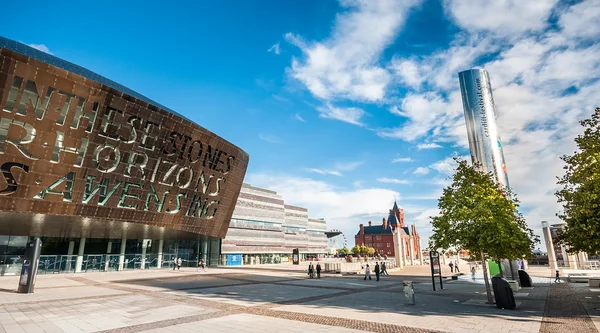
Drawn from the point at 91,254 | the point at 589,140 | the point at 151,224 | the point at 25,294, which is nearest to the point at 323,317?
the point at 589,140

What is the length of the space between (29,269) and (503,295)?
1100 inches

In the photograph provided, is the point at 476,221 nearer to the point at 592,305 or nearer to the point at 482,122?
the point at 592,305

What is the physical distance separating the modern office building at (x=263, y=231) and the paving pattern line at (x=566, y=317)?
59131 mm

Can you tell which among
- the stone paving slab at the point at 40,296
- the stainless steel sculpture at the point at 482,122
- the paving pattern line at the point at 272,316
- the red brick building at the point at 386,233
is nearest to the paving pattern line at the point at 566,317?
the paving pattern line at the point at 272,316

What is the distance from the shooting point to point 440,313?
14195mm

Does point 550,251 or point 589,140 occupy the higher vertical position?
point 589,140

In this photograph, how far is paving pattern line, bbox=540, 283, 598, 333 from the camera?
11172mm

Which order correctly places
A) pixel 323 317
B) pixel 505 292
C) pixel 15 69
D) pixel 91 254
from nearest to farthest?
pixel 323 317, pixel 505 292, pixel 15 69, pixel 91 254

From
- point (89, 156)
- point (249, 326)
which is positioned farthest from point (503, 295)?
point (89, 156)

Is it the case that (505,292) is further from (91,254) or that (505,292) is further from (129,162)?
(91,254)

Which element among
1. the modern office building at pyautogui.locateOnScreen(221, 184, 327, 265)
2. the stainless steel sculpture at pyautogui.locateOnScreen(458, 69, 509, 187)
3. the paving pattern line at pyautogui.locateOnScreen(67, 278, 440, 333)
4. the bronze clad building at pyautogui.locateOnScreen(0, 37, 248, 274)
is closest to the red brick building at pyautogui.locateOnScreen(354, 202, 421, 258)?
the modern office building at pyautogui.locateOnScreen(221, 184, 327, 265)

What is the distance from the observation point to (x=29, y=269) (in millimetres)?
20219

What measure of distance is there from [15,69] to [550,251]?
219 ft

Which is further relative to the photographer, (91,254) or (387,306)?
(91,254)
